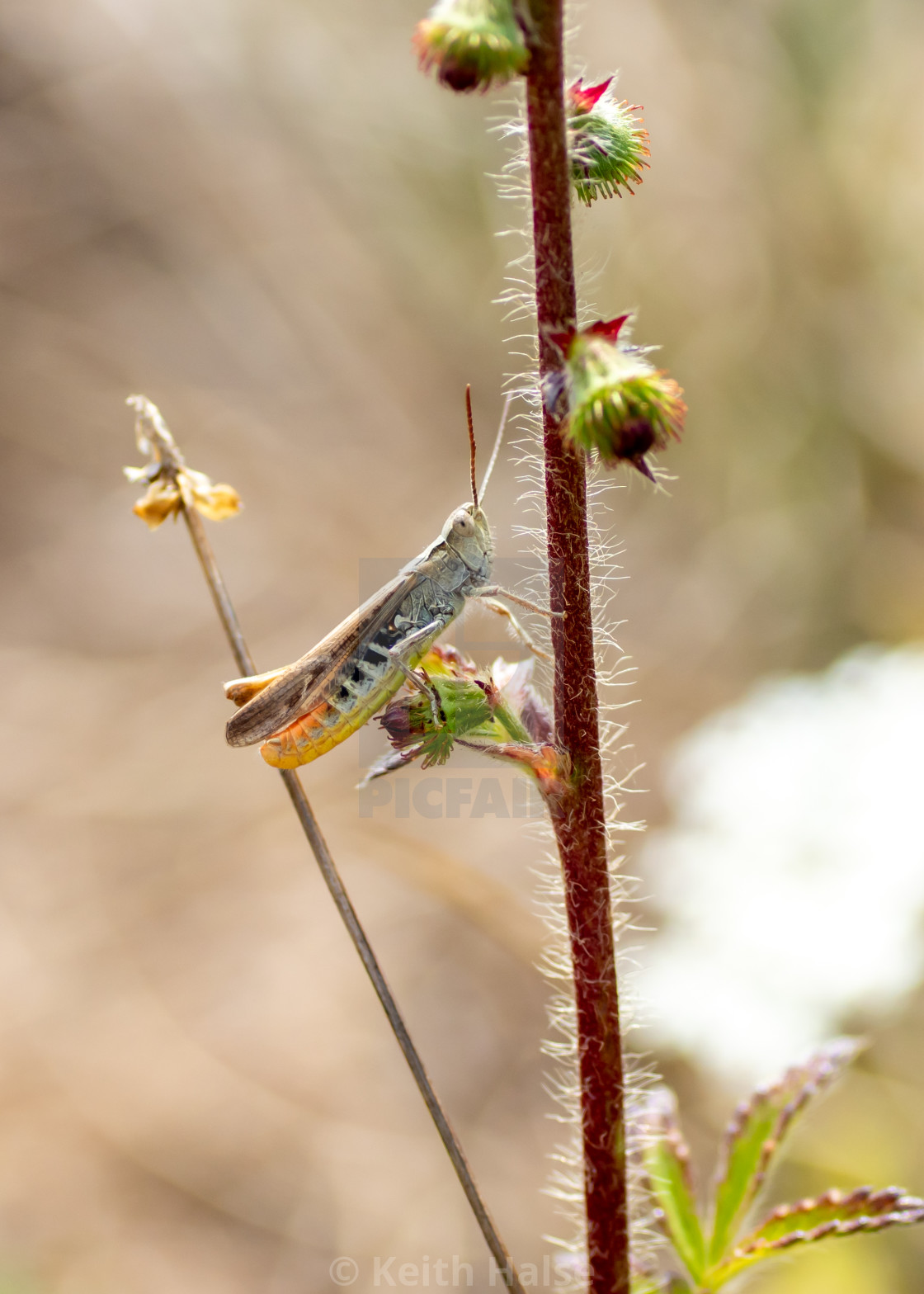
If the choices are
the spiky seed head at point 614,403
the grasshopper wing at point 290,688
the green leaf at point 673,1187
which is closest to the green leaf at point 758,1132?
the green leaf at point 673,1187

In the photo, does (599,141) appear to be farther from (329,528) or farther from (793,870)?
(329,528)

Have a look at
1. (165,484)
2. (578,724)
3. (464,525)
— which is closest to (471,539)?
(464,525)

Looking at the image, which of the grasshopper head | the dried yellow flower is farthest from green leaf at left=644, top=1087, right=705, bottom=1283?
the dried yellow flower

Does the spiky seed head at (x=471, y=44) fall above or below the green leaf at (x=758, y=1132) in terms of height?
above

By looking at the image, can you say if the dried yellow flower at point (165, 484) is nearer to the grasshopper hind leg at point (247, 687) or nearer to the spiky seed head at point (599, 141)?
the grasshopper hind leg at point (247, 687)

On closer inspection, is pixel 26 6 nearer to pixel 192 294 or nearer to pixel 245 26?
pixel 245 26

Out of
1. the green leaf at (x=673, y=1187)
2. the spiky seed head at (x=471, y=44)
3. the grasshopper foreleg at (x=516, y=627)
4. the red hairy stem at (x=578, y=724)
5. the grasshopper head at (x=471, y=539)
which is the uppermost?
the grasshopper head at (x=471, y=539)
